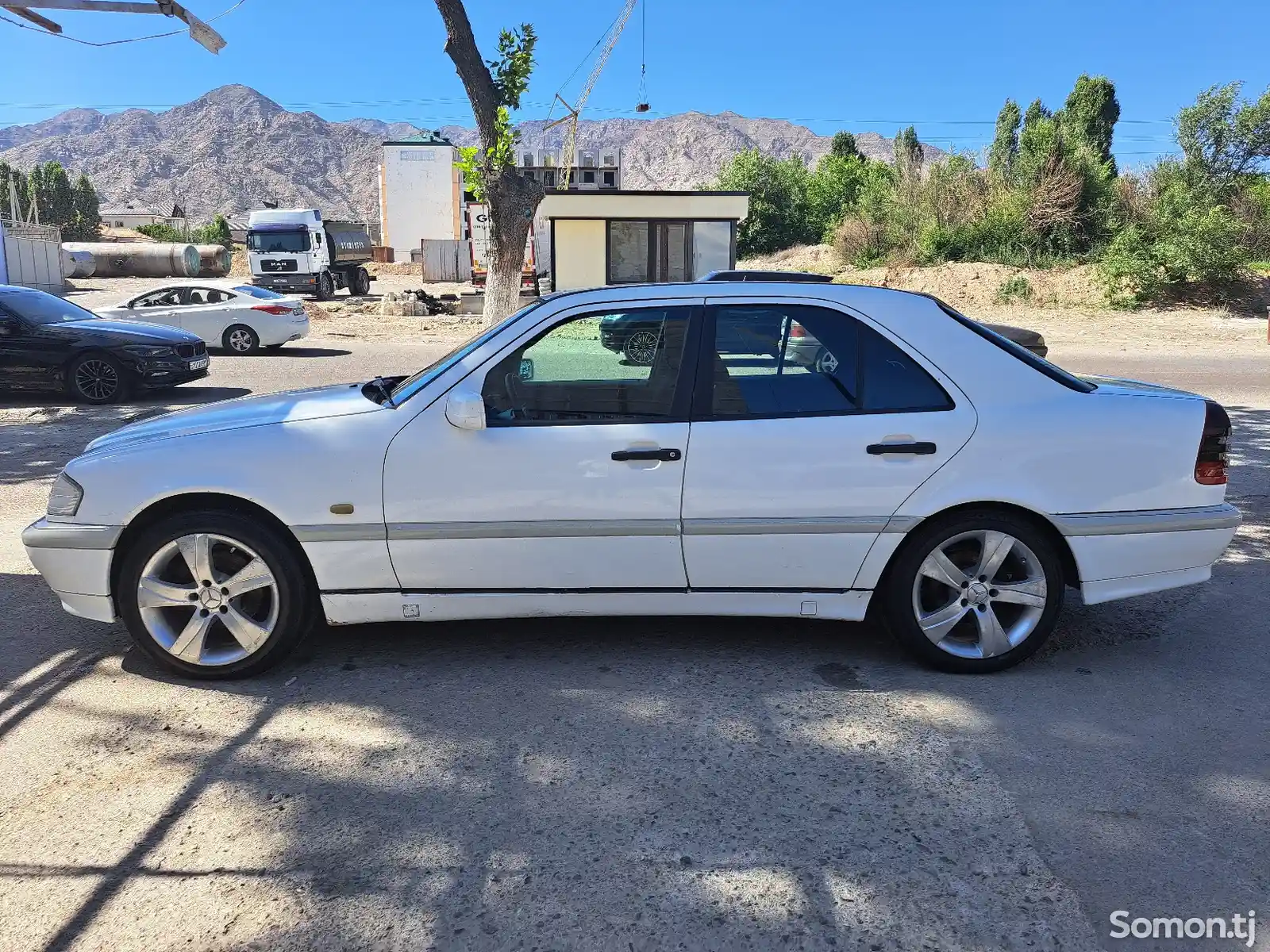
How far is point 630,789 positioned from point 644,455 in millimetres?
1326

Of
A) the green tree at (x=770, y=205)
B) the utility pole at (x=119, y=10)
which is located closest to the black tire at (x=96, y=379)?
the utility pole at (x=119, y=10)

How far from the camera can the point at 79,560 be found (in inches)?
158

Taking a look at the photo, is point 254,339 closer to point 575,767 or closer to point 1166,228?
point 575,767

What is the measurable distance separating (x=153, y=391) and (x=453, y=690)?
444 inches

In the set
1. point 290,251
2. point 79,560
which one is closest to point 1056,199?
point 290,251

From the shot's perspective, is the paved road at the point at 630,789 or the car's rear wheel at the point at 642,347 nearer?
the paved road at the point at 630,789

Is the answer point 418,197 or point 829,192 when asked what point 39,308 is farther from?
point 418,197

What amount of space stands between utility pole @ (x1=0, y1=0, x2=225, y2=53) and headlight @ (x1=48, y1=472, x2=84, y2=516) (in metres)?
10.3

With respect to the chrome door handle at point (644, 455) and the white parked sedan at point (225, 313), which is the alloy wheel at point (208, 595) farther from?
the white parked sedan at point (225, 313)

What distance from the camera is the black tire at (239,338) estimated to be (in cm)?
1850

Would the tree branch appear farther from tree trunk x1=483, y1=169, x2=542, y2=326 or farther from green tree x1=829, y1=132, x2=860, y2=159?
green tree x1=829, y1=132, x2=860, y2=159

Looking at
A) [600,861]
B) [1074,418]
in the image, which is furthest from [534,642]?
[1074,418]

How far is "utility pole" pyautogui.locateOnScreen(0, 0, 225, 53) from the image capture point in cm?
1180

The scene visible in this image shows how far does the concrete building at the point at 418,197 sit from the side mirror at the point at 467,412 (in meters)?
78.6
